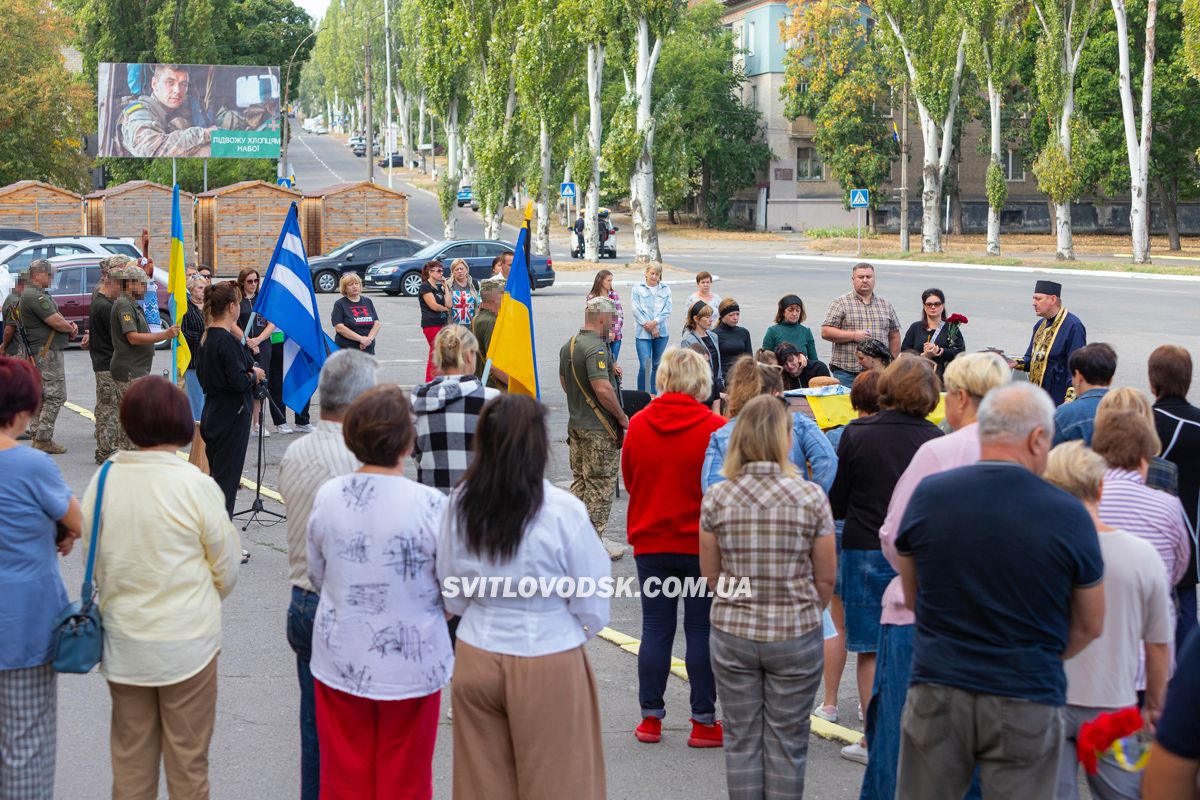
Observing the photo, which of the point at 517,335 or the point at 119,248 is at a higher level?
the point at 119,248

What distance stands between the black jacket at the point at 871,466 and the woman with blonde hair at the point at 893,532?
18.2 inches

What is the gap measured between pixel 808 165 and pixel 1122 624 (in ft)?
228

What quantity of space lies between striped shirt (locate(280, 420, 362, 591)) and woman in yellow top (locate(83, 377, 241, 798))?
286mm

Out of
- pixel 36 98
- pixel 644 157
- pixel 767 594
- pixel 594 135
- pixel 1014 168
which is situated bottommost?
pixel 767 594

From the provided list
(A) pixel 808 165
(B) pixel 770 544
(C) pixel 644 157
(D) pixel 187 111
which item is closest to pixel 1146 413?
(B) pixel 770 544

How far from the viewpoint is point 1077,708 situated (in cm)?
451

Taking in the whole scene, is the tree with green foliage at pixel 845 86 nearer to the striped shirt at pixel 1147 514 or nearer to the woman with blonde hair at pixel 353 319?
the woman with blonde hair at pixel 353 319

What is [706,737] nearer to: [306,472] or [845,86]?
[306,472]

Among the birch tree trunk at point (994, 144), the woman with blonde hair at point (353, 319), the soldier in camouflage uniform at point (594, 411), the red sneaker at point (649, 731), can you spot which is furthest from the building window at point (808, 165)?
the red sneaker at point (649, 731)

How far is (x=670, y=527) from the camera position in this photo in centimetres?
616

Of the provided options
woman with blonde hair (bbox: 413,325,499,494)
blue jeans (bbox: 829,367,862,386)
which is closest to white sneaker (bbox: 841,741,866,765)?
woman with blonde hair (bbox: 413,325,499,494)

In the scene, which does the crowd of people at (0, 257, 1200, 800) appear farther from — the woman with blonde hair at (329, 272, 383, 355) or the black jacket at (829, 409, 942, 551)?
the woman with blonde hair at (329, 272, 383, 355)

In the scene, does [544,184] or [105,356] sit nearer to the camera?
[105,356]

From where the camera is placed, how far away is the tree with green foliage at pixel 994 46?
152ft
